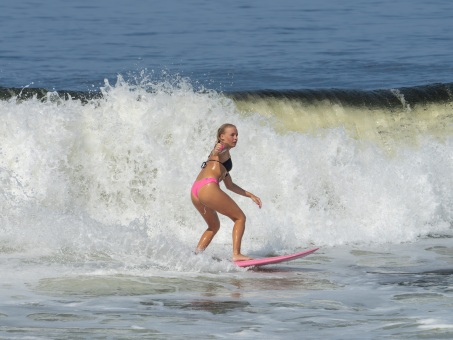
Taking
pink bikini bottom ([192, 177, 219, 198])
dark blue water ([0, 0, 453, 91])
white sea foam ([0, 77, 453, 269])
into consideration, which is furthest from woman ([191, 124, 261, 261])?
dark blue water ([0, 0, 453, 91])

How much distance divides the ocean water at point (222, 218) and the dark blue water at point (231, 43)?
668 mm

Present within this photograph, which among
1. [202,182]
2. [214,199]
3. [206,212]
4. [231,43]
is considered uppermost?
[231,43]

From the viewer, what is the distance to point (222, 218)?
1452 cm

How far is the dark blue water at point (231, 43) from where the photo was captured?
81.6 feet

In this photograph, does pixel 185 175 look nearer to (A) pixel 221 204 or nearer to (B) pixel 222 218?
(B) pixel 222 218

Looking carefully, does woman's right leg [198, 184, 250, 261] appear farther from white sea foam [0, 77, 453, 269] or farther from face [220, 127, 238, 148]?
white sea foam [0, 77, 453, 269]

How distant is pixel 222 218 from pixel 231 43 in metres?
15.7

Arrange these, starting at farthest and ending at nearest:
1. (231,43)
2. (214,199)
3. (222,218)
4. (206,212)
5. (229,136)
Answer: (231,43) → (222,218) → (206,212) → (214,199) → (229,136)

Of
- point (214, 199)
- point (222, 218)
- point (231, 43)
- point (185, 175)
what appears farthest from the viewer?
point (231, 43)

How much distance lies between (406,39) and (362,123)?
14.5m

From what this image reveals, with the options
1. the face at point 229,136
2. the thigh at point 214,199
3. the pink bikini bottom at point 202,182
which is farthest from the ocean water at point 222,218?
the face at point 229,136

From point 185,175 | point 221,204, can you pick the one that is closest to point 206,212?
point 221,204

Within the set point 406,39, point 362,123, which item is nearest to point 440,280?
point 362,123

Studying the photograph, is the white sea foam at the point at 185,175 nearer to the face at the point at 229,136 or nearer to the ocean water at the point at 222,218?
the ocean water at the point at 222,218
